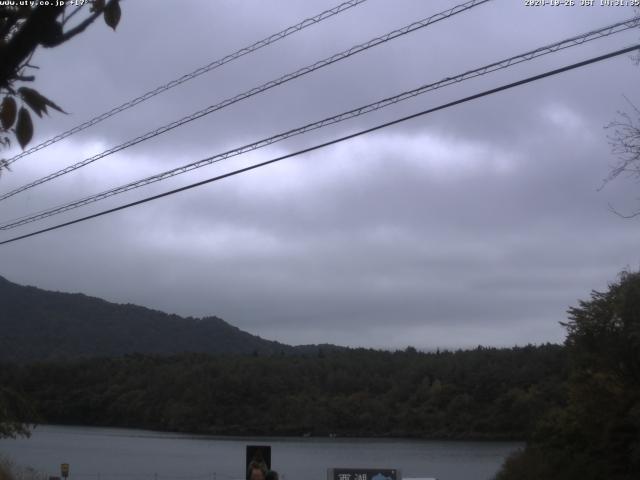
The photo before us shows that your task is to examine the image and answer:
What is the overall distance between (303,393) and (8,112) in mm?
62975

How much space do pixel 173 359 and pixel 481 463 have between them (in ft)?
124

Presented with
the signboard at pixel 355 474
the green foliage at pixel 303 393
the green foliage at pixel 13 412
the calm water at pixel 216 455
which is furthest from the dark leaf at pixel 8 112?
the green foliage at pixel 303 393

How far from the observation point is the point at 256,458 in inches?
686

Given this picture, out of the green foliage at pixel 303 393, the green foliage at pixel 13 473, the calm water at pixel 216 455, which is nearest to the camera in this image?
the green foliage at pixel 13 473

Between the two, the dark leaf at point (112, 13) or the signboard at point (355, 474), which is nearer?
the dark leaf at point (112, 13)

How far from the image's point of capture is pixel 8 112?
13.2 ft

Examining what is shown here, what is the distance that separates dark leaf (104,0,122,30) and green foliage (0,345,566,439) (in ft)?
161

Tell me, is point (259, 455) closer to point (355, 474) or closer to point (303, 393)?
point (355, 474)

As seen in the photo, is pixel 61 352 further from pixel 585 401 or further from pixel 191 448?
pixel 585 401

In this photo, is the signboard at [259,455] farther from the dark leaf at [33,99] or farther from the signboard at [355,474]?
the dark leaf at [33,99]

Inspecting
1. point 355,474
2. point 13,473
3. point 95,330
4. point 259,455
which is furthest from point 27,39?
point 95,330

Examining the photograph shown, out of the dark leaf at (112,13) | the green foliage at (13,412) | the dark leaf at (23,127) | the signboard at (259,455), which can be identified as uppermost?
the dark leaf at (112,13)

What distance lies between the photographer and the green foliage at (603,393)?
23594 millimetres

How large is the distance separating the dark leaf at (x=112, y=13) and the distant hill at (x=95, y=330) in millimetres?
75809
